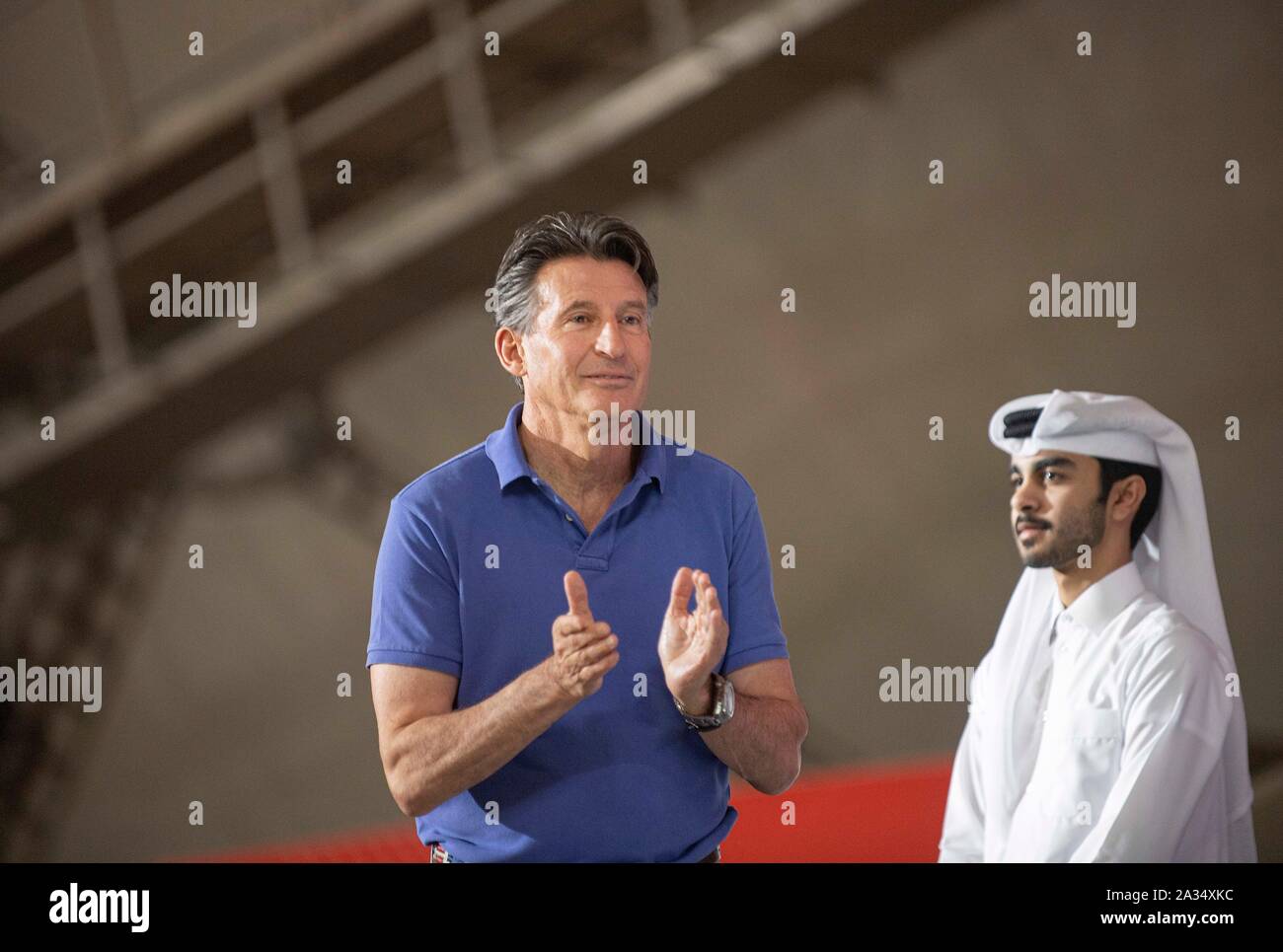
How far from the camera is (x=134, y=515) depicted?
13.1 feet

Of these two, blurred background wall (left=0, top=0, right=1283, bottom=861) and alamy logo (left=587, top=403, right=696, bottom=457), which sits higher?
blurred background wall (left=0, top=0, right=1283, bottom=861)

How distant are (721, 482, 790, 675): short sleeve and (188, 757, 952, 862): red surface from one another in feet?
5.71

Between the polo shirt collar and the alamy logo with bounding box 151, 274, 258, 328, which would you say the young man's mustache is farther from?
the alamy logo with bounding box 151, 274, 258, 328

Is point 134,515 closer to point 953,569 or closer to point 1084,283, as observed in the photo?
point 953,569

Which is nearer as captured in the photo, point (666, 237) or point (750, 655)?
point (750, 655)

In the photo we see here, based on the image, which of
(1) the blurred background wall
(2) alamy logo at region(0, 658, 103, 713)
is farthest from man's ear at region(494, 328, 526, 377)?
(2) alamy logo at region(0, 658, 103, 713)

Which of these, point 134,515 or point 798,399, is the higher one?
point 798,399

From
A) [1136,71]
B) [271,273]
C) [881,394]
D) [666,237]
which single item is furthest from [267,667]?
[1136,71]

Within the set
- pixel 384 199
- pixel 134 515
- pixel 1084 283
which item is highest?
pixel 384 199

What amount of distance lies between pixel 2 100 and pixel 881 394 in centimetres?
283

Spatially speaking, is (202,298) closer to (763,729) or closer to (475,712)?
(475,712)

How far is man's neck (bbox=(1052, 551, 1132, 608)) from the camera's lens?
3.06 meters

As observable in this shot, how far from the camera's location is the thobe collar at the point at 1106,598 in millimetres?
3025
